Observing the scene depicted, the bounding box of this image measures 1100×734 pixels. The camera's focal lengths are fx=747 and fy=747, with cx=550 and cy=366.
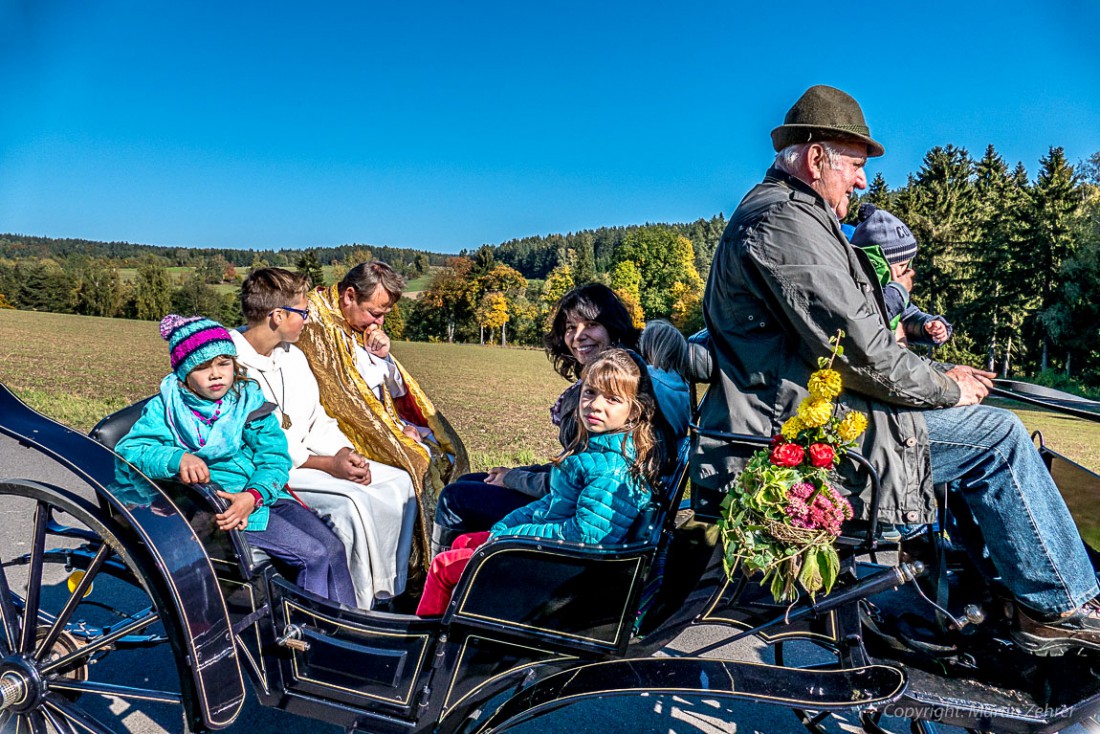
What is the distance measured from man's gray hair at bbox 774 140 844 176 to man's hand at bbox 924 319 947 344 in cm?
124

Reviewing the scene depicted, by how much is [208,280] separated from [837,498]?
4058 mm

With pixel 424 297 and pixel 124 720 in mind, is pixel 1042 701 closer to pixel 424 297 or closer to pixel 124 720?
pixel 124 720

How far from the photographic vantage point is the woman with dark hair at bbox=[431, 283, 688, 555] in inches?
104

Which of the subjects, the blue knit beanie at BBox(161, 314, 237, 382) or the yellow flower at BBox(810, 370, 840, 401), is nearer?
the yellow flower at BBox(810, 370, 840, 401)

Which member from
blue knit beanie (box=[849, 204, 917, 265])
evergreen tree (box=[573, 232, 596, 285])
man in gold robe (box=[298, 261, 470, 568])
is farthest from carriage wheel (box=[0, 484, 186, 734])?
evergreen tree (box=[573, 232, 596, 285])

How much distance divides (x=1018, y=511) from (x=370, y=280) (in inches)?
110

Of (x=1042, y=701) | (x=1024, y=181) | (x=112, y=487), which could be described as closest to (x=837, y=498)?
(x=1042, y=701)

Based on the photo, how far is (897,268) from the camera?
345 cm

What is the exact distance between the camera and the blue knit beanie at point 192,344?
2414 mm

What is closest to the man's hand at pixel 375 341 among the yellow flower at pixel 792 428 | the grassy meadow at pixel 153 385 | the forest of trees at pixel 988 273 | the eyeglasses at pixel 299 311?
the eyeglasses at pixel 299 311

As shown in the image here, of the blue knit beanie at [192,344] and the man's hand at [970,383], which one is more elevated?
the man's hand at [970,383]

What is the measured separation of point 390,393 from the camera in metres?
3.80

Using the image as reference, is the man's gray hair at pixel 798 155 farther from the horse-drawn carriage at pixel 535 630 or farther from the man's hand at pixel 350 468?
the man's hand at pixel 350 468

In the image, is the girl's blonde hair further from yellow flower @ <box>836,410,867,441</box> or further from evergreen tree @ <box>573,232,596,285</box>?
evergreen tree @ <box>573,232,596,285</box>
